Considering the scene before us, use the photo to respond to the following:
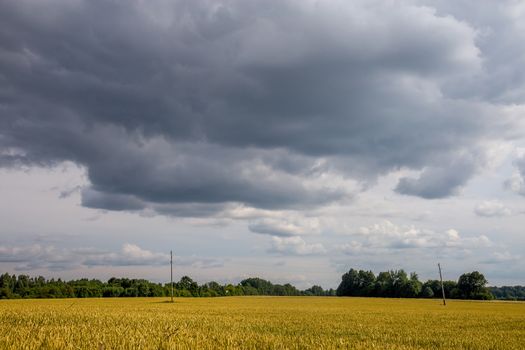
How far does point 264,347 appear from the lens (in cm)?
1319

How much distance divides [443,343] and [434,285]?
14530cm

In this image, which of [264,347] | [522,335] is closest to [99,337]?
[264,347]

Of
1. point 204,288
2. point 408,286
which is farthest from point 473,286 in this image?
point 204,288

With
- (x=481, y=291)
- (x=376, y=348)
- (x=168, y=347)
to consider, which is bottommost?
(x=481, y=291)

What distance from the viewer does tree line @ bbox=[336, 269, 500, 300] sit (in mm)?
136625

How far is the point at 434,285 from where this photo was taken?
154 metres

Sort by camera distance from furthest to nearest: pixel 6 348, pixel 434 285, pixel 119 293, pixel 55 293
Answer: pixel 434 285, pixel 119 293, pixel 55 293, pixel 6 348

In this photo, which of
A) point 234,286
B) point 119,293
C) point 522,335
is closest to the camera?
point 522,335

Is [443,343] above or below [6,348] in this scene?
below

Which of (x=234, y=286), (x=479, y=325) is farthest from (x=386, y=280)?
(x=479, y=325)

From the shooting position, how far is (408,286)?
154125 millimetres

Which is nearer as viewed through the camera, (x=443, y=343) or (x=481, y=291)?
(x=443, y=343)

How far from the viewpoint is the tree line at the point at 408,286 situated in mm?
136625

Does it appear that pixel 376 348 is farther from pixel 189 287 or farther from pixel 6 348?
pixel 189 287
